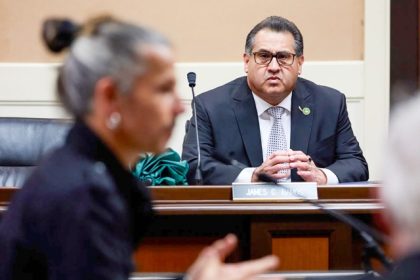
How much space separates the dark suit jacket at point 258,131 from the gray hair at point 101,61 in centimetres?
218

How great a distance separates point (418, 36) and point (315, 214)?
2.58 metres

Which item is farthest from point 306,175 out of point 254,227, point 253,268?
point 253,268

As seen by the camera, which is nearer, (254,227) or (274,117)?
(254,227)

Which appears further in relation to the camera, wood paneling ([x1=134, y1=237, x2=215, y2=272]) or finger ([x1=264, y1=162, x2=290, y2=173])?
finger ([x1=264, y1=162, x2=290, y2=173])

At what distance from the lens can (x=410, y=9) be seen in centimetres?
540

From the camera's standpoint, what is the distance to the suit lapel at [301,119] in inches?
161

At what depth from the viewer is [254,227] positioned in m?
3.10

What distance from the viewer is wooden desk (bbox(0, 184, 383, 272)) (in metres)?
3.07

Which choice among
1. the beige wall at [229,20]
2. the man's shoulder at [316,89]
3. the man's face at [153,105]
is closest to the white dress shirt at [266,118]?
the man's shoulder at [316,89]

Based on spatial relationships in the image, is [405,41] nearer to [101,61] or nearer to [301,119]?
[301,119]

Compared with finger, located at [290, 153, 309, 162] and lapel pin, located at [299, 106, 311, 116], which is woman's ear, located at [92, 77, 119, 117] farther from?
lapel pin, located at [299, 106, 311, 116]

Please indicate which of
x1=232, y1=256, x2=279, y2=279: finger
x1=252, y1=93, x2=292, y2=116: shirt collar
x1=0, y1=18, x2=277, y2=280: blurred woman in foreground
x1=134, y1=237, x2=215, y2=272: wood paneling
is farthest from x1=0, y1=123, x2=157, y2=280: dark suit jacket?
x1=252, y1=93, x2=292, y2=116: shirt collar

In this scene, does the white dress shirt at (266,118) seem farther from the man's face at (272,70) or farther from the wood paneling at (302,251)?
the wood paneling at (302,251)

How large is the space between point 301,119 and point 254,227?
1.15m
